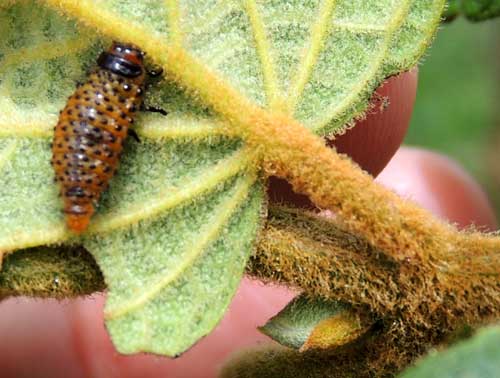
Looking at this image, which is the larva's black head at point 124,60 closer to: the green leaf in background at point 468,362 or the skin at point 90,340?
the green leaf in background at point 468,362

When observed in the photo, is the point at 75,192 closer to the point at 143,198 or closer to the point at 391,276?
the point at 143,198

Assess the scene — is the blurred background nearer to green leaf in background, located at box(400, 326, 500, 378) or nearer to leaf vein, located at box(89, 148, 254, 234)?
leaf vein, located at box(89, 148, 254, 234)

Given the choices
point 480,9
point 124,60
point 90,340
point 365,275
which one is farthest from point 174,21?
point 90,340

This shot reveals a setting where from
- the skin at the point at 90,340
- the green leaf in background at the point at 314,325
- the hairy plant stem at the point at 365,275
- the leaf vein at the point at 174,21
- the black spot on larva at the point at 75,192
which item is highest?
the leaf vein at the point at 174,21

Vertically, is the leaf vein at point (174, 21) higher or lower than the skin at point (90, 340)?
higher

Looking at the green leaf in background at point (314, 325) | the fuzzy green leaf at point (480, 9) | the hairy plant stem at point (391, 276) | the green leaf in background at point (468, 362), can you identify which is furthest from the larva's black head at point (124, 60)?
the fuzzy green leaf at point (480, 9)

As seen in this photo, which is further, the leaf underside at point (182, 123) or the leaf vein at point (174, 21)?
the leaf vein at point (174, 21)
